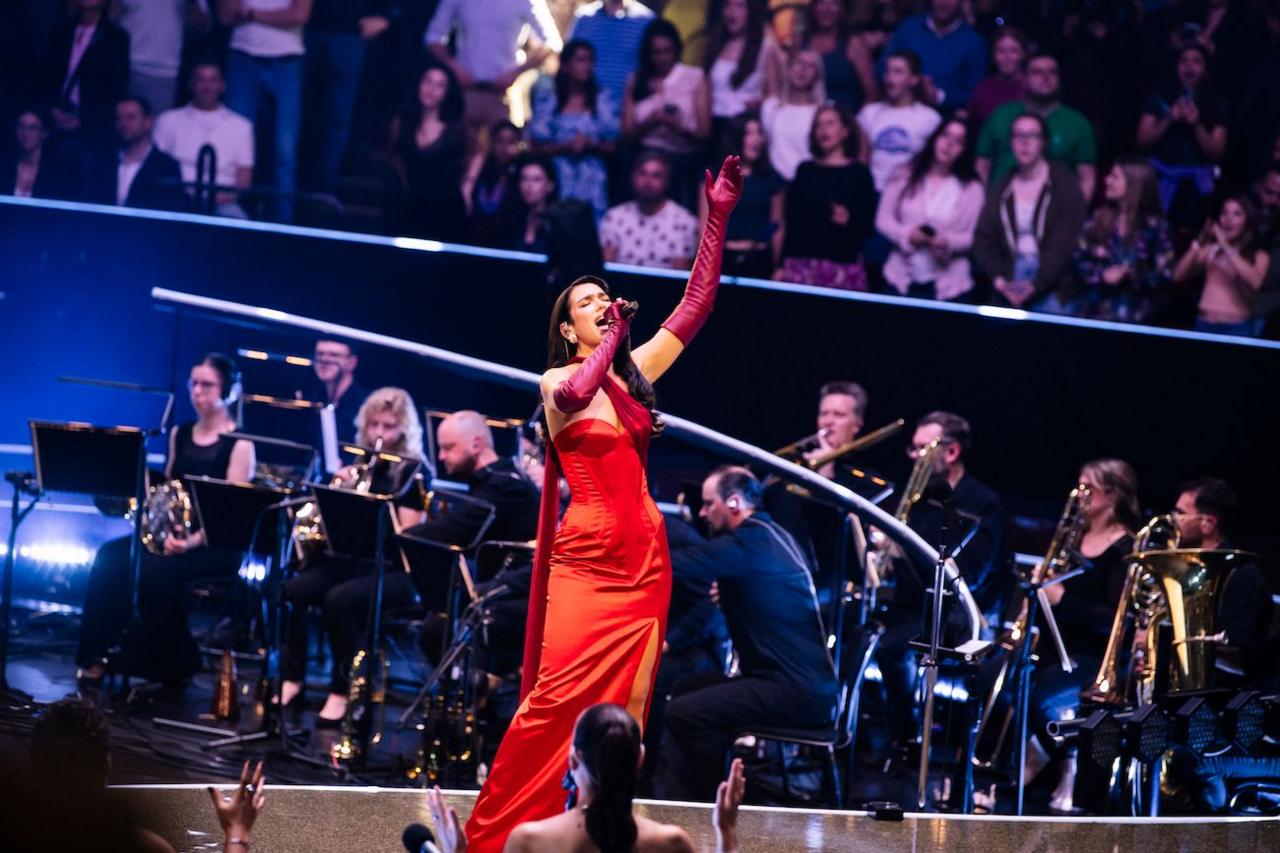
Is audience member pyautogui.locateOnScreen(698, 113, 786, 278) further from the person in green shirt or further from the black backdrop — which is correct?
the person in green shirt

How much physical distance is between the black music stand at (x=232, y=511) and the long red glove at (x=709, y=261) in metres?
2.74

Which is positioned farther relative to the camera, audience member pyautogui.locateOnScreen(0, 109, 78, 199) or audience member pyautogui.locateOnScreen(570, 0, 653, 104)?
audience member pyautogui.locateOnScreen(0, 109, 78, 199)

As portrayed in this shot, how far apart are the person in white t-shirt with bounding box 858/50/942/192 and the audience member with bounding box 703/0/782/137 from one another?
1.96 ft

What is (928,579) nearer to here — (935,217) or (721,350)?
(721,350)

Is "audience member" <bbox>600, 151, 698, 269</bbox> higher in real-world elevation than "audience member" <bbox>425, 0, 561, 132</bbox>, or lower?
lower

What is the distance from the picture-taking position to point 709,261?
4.77 metres

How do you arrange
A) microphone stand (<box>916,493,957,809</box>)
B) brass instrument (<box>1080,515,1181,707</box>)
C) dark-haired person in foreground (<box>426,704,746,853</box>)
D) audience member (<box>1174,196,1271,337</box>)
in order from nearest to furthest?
dark-haired person in foreground (<box>426,704,746,853</box>)
microphone stand (<box>916,493,957,809</box>)
brass instrument (<box>1080,515,1181,707</box>)
audience member (<box>1174,196,1271,337</box>)

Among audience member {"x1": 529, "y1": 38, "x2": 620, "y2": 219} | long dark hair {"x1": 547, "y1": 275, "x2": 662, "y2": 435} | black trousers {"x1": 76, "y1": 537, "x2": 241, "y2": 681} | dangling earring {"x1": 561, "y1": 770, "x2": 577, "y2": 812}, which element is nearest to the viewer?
dangling earring {"x1": 561, "y1": 770, "x2": 577, "y2": 812}

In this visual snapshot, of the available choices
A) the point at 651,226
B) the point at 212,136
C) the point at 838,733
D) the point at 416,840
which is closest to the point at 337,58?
the point at 212,136

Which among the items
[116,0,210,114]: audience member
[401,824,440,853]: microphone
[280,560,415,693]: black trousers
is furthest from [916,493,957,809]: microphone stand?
[116,0,210,114]: audience member

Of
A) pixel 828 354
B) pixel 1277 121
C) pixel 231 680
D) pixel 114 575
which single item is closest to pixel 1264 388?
pixel 1277 121

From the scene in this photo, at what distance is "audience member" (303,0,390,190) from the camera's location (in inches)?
399

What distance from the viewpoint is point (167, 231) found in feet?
33.2

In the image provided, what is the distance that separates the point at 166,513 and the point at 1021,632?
3915 mm
